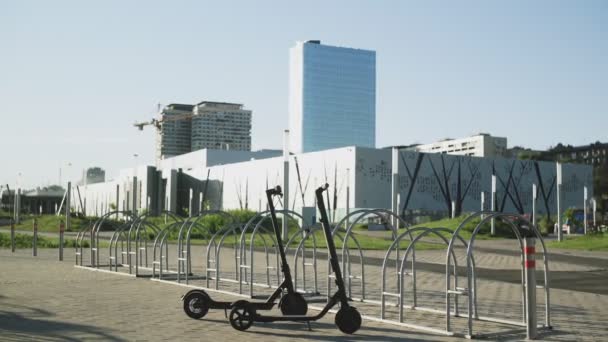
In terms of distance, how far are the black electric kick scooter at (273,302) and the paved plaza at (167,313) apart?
0.16 meters

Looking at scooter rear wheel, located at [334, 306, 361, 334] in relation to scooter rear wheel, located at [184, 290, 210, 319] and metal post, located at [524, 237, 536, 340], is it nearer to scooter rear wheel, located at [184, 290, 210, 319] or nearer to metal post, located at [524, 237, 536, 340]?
metal post, located at [524, 237, 536, 340]

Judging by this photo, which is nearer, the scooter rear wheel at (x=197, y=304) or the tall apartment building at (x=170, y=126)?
the scooter rear wheel at (x=197, y=304)

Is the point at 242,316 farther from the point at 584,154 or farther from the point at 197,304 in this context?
the point at 584,154

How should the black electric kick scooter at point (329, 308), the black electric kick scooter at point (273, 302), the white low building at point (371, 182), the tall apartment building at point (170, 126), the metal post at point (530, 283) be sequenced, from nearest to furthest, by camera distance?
1. the metal post at point (530, 283)
2. the black electric kick scooter at point (329, 308)
3. the black electric kick scooter at point (273, 302)
4. the white low building at point (371, 182)
5. the tall apartment building at point (170, 126)

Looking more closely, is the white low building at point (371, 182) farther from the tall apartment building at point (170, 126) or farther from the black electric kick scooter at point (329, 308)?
the tall apartment building at point (170, 126)

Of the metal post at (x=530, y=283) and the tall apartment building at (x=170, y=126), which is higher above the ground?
the tall apartment building at (x=170, y=126)

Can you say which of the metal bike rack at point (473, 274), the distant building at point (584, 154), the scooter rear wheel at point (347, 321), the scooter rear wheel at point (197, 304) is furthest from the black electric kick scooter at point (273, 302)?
the distant building at point (584, 154)

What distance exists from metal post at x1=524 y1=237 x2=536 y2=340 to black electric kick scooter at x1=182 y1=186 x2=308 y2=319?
2380 millimetres

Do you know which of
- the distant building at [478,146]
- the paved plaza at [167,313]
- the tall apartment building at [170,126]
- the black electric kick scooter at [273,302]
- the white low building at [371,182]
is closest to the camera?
the paved plaza at [167,313]

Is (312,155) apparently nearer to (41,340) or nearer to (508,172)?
(508,172)

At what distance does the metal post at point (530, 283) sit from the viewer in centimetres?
698

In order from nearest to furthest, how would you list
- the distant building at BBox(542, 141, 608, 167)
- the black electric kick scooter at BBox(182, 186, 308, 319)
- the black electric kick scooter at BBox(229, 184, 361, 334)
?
the black electric kick scooter at BBox(229, 184, 361, 334), the black electric kick scooter at BBox(182, 186, 308, 319), the distant building at BBox(542, 141, 608, 167)

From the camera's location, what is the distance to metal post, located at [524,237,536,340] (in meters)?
6.98

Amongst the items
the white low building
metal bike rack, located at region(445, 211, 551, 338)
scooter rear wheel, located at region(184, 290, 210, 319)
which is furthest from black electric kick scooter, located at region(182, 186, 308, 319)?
the white low building
